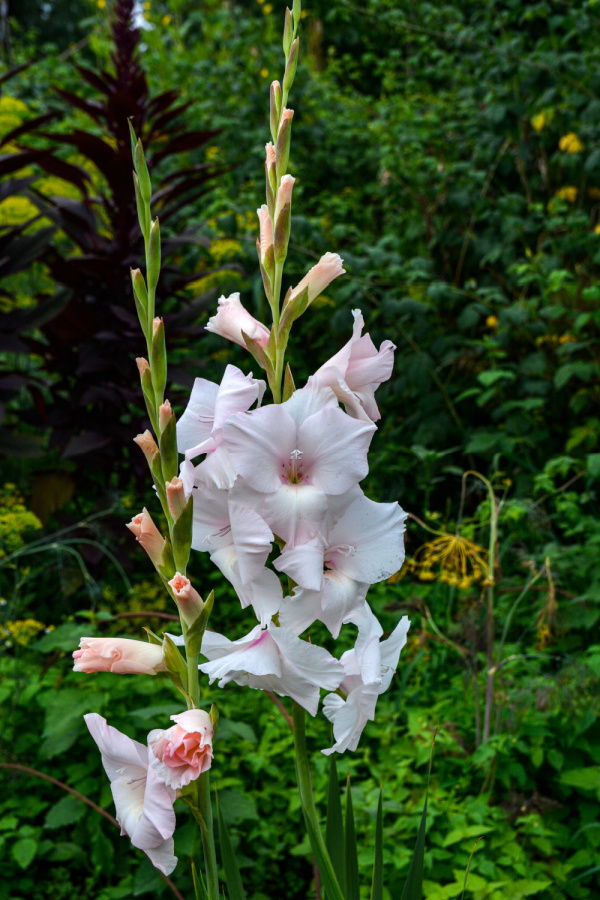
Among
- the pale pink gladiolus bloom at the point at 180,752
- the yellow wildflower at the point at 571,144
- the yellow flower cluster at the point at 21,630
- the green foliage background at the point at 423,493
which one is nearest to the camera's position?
the pale pink gladiolus bloom at the point at 180,752

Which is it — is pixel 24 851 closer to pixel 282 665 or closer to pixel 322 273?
pixel 282 665

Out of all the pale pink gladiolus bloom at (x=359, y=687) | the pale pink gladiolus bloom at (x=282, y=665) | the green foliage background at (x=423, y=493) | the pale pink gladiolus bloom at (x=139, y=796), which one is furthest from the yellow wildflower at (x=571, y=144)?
the pale pink gladiolus bloom at (x=139, y=796)

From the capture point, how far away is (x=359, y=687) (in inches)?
38.1

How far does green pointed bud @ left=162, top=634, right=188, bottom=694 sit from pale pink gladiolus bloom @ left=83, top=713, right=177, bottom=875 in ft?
0.28

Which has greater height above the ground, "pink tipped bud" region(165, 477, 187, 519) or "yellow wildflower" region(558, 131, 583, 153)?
"yellow wildflower" region(558, 131, 583, 153)

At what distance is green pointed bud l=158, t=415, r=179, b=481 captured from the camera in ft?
2.91

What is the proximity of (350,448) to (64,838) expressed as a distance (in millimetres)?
1875

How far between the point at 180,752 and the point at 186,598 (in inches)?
6.5

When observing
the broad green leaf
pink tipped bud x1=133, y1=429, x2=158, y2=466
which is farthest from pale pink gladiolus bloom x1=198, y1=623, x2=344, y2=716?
the broad green leaf

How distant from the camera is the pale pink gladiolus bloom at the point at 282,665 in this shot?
2.88 ft

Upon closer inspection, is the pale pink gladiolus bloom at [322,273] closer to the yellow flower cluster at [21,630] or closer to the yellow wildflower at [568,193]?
the yellow flower cluster at [21,630]

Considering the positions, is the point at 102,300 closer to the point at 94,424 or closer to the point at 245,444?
the point at 94,424

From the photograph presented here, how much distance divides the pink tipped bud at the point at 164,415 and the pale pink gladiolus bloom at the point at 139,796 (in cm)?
36

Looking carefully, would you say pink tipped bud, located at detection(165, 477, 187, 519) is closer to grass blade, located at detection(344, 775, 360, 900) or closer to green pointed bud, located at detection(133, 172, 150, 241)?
green pointed bud, located at detection(133, 172, 150, 241)
